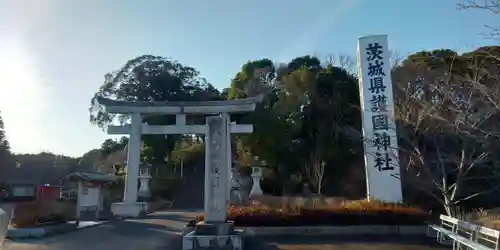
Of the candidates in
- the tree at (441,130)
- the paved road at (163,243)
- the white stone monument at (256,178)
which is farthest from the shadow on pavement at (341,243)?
the white stone monument at (256,178)

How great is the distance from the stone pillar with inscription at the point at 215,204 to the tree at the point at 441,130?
6.69 meters

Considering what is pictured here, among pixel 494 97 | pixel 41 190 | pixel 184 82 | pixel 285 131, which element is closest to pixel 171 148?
pixel 184 82

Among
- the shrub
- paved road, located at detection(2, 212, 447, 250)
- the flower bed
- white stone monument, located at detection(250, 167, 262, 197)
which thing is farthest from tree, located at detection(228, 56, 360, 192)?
the shrub

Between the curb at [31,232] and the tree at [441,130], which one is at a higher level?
the tree at [441,130]

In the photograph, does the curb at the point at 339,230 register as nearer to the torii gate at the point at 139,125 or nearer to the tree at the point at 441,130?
the tree at the point at 441,130

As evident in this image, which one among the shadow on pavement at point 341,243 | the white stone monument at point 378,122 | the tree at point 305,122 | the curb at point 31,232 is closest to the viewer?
the shadow on pavement at point 341,243

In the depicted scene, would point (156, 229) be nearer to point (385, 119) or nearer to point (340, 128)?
point (385, 119)

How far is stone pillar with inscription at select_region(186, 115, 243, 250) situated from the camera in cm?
1053

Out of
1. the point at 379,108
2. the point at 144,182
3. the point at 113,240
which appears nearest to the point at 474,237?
the point at 113,240

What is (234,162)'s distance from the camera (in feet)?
103

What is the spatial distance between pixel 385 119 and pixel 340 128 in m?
9.78

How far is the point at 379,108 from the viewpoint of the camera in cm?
1811

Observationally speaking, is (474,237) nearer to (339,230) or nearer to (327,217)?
(339,230)

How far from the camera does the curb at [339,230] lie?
1370cm
